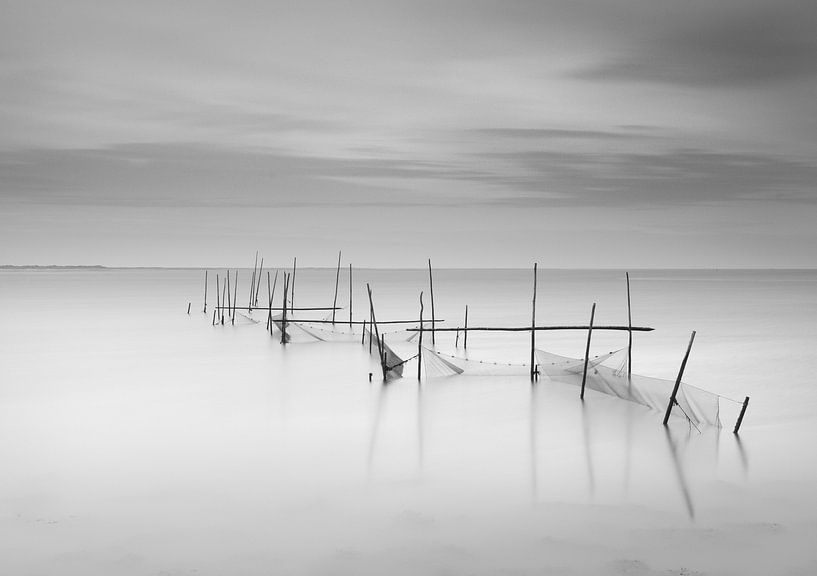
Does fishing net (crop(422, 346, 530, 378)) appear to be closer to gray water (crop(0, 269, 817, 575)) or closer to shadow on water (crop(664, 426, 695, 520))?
gray water (crop(0, 269, 817, 575))

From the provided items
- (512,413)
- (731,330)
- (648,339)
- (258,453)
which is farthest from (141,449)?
(731,330)

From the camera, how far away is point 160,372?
16469 mm

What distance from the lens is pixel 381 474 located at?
8539mm

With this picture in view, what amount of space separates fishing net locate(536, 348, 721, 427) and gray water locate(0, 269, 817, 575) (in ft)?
0.85

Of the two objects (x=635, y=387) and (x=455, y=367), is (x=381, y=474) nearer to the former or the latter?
(x=635, y=387)

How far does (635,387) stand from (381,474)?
496 centimetres

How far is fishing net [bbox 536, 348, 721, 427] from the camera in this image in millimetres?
10227

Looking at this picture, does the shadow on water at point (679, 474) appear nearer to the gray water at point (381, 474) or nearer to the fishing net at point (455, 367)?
the gray water at point (381, 474)

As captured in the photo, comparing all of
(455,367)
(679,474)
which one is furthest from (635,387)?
(455,367)

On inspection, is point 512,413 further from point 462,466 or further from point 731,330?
point 731,330

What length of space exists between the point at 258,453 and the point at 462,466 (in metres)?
2.40

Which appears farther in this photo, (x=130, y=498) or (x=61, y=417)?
(x=61, y=417)

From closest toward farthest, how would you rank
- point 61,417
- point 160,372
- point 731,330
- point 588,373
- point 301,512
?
point 301,512
point 61,417
point 588,373
point 160,372
point 731,330

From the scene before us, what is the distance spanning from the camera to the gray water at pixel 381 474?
602cm
